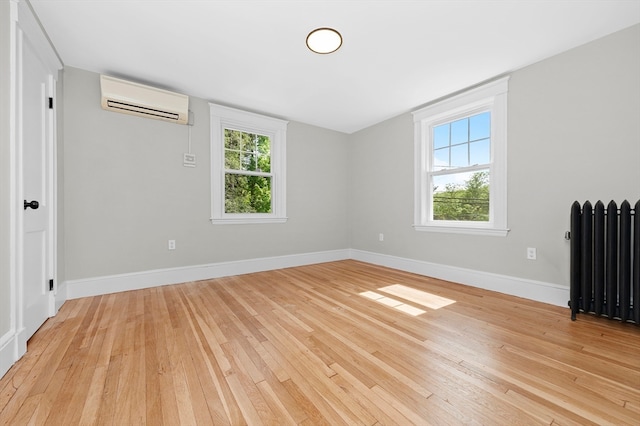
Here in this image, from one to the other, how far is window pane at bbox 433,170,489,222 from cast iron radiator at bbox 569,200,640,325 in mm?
968

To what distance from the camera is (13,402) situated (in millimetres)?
1170

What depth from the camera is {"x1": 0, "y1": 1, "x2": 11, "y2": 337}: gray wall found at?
4.70 feet

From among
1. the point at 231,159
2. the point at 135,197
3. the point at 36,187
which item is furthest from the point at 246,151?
the point at 36,187

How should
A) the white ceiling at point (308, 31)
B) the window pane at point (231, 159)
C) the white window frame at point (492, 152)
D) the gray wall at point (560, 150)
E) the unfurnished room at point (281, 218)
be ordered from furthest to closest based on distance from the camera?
the window pane at point (231, 159)
the white window frame at point (492, 152)
the gray wall at point (560, 150)
the white ceiling at point (308, 31)
the unfurnished room at point (281, 218)

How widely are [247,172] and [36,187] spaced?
217 cm

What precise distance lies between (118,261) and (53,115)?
1.52 m

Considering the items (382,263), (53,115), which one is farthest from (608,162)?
(53,115)

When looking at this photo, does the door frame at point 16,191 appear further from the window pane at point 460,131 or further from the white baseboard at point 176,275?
the window pane at point 460,131

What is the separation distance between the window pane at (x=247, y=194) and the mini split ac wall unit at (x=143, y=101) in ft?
3.26

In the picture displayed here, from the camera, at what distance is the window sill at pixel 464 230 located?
280cm

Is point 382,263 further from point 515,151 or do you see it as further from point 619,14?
point 619,14

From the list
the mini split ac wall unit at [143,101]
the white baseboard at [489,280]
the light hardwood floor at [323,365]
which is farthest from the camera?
the mini split ac wall unit at [143,101]

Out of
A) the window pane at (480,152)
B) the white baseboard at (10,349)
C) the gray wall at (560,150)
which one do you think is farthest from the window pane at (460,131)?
the white baseboard at (10,349)

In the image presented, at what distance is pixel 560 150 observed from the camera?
2391 mm
